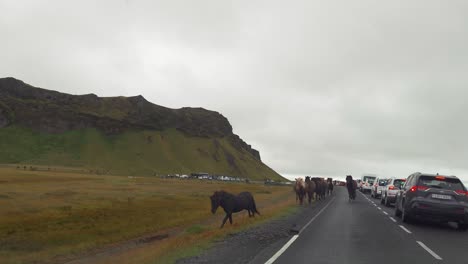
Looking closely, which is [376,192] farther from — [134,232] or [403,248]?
[403,248]

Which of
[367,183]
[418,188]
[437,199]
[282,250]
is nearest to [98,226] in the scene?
[282,250]

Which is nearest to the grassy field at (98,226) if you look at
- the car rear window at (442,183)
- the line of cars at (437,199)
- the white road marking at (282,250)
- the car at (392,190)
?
the white road marking at (282,250)

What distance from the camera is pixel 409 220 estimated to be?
22516mm

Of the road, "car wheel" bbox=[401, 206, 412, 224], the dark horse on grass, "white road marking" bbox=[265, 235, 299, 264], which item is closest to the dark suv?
"car wheel" bbox=[401, 206, 412, 224]

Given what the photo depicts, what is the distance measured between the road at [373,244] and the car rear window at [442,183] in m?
1.86

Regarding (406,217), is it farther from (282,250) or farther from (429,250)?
(282,250)

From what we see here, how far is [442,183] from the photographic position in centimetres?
2059

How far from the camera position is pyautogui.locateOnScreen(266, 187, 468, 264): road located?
12227 millimetres

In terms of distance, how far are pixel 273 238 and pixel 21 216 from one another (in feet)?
62.2

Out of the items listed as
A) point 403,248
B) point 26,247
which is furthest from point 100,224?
point 403,248

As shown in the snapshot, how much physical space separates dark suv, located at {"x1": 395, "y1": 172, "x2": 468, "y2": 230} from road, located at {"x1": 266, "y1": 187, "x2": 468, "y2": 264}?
625 millimetres

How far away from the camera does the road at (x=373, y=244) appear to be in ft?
40.1

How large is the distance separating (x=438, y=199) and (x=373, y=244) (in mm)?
6596

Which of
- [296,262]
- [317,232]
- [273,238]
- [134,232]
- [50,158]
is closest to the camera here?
[296,262]
